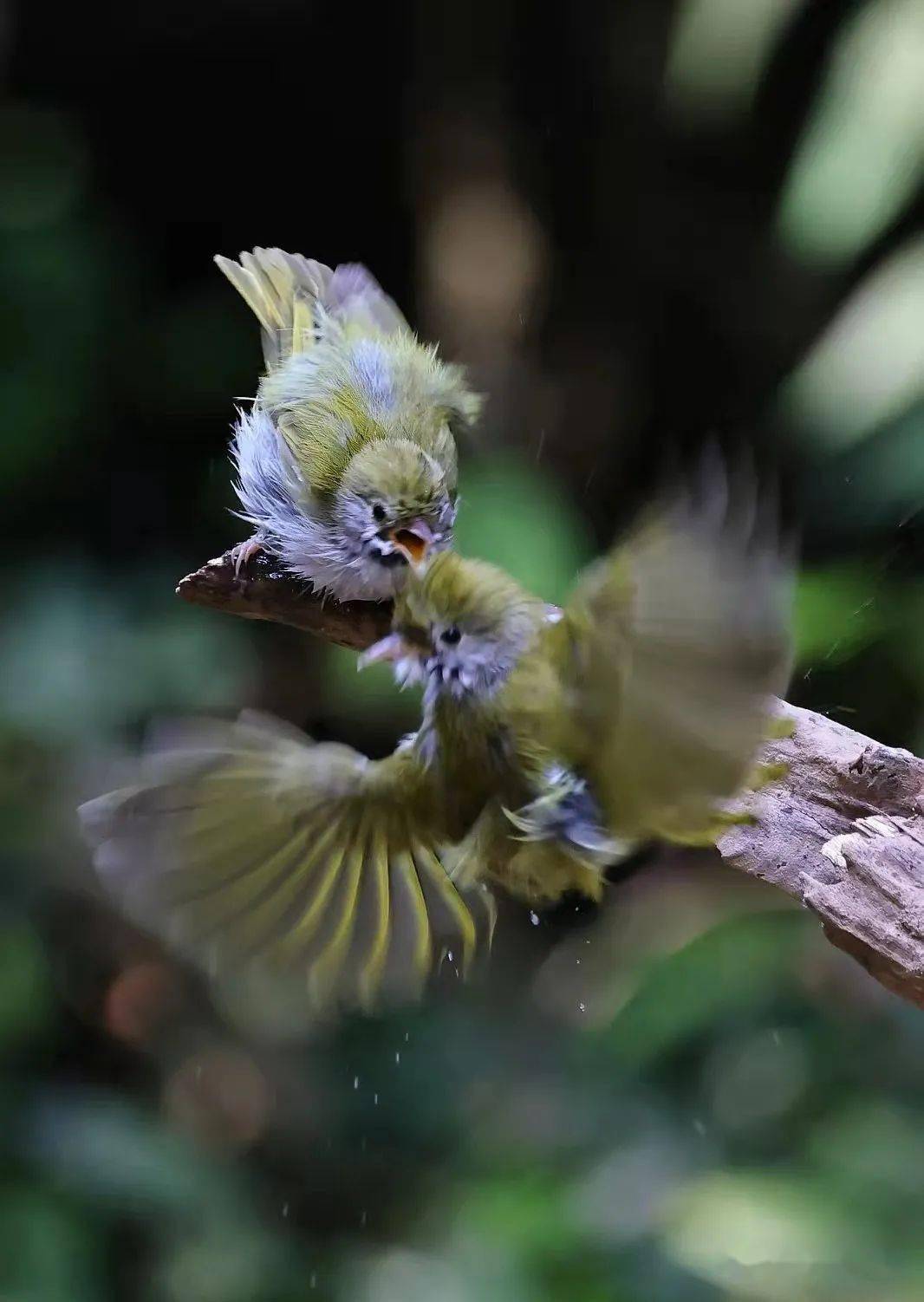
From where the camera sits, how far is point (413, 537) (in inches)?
95.7

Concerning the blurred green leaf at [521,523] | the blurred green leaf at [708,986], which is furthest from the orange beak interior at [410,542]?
the blurred green leaf at [708,986]

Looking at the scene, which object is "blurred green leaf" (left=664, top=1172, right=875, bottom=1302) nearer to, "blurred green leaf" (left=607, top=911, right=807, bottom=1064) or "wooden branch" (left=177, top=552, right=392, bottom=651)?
"blurred green leaf" (left=607, top=911, right=807, bottom=1064)

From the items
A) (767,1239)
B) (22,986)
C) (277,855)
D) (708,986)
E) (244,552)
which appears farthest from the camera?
(22,986)

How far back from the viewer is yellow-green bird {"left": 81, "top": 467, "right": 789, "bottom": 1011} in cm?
145

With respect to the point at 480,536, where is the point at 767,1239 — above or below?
below

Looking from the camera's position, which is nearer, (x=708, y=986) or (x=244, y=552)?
(x=244, y=552)

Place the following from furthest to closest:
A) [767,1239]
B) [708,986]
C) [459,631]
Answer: [708,986], [767,1239], [459,631]

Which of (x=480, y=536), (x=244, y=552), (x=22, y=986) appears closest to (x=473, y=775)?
(x=244, y=552)

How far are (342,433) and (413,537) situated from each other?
281mm

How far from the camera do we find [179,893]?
72.2 inches

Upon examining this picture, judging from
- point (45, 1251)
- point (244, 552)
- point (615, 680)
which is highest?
point (615, 680)

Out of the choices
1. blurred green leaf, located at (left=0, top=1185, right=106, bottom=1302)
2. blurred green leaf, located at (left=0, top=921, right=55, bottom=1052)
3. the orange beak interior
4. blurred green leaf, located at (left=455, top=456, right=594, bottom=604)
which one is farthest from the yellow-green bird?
blurred green leaf, located at (left=0, top=921, right=55, bottom=1052)

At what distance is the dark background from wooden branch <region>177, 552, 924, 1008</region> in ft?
1.66

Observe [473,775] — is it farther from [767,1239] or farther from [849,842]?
[767,1239]
